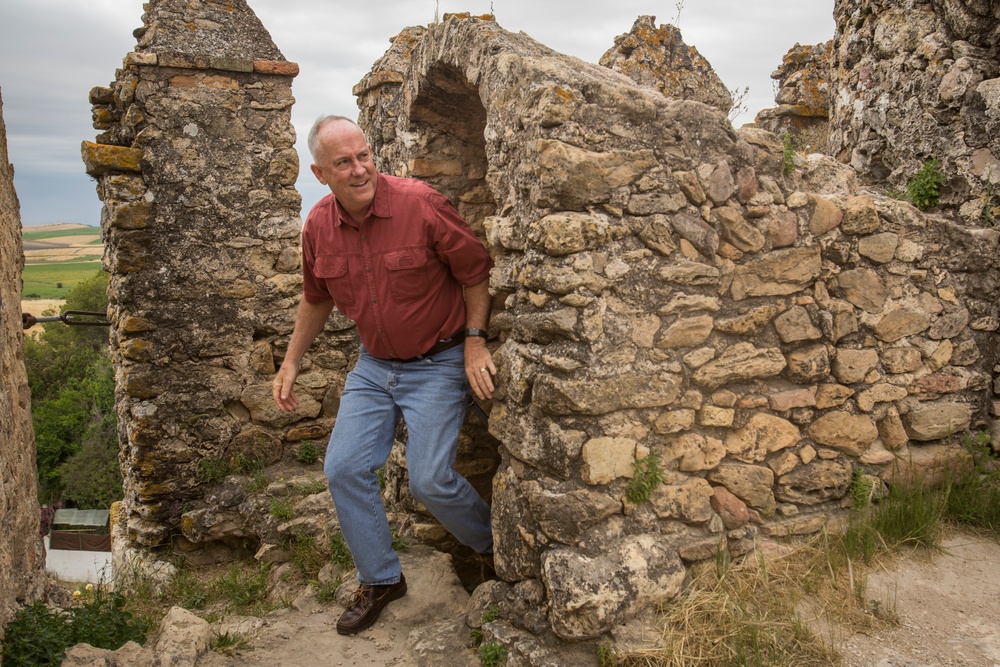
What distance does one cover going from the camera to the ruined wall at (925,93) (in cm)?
350

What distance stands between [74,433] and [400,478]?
2002cm

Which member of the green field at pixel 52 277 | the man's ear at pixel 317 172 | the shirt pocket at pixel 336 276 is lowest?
the green field at pixel 52 277

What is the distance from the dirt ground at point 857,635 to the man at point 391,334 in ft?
0.40

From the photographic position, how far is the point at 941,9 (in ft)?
12.0

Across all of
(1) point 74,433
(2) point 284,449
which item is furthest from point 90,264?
(2) point 284,449

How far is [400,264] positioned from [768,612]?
188 centimetres

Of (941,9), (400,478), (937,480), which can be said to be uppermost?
(941,9)

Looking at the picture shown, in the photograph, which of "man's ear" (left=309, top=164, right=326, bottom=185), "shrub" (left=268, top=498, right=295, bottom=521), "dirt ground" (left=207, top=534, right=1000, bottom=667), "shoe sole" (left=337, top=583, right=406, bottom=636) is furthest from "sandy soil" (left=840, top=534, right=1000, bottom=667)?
"shrub" (left=268, top=498, right=295, bottom=521)

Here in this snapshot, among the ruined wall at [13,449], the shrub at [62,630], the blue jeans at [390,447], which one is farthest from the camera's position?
the blue jeans at [390,447]

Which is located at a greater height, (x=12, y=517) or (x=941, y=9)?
(x=941, y=9)

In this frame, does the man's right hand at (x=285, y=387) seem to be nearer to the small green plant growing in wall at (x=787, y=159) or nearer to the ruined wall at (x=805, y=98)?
the small green plant growing in wall at (x=787, y=159)

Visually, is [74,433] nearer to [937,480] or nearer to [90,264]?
[937,480]

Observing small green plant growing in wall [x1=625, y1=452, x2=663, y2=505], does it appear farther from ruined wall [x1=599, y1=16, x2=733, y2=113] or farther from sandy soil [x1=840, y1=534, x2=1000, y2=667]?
ruined wall [x1=599, y1=16, x2=733, y2=113]

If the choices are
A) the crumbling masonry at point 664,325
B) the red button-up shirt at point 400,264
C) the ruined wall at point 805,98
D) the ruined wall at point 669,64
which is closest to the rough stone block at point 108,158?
the crumbling masonry at point 664,325
